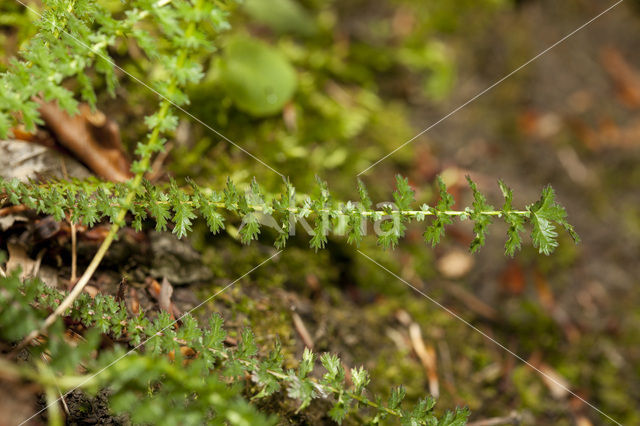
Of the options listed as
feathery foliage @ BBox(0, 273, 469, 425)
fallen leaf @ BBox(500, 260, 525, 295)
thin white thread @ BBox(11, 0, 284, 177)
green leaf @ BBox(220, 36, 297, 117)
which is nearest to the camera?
feathery foliage @ BBox(0, 273, 469, 425)

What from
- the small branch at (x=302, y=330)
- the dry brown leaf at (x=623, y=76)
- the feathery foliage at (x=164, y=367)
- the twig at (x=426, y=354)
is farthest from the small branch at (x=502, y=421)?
the dry brown leaf at (x=623, y=76)

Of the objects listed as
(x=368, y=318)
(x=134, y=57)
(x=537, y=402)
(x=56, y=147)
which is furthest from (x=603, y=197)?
(x=56, y=147)

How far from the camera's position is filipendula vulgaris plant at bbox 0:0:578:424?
145 centimetres

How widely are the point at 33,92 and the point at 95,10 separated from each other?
364mm

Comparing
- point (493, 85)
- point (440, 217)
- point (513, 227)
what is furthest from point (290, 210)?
point (493, 85)

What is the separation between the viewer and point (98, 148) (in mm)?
1976

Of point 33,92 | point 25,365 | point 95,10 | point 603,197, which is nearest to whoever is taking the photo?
point 25,365

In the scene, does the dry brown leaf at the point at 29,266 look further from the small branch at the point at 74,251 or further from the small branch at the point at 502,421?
the small branch at the point at 502,421

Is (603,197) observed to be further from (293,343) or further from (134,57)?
(134,57)

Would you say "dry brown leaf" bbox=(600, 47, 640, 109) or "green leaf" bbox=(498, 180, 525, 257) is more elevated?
"dry brown leaf" bbox=(600, 47, 640, 109)

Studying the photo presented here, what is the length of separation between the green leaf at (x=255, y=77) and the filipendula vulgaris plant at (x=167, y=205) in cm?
75

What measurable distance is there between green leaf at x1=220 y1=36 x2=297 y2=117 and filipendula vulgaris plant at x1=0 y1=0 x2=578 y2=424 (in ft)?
2.47

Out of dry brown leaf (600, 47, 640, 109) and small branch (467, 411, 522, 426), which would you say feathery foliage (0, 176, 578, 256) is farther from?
dry brown leaf (600, 47, 640, 109)

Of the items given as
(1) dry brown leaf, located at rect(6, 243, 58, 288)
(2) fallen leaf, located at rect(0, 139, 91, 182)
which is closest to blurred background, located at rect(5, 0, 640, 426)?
(2) fallen leaf, located at rect(0, 139, 91, 182)
